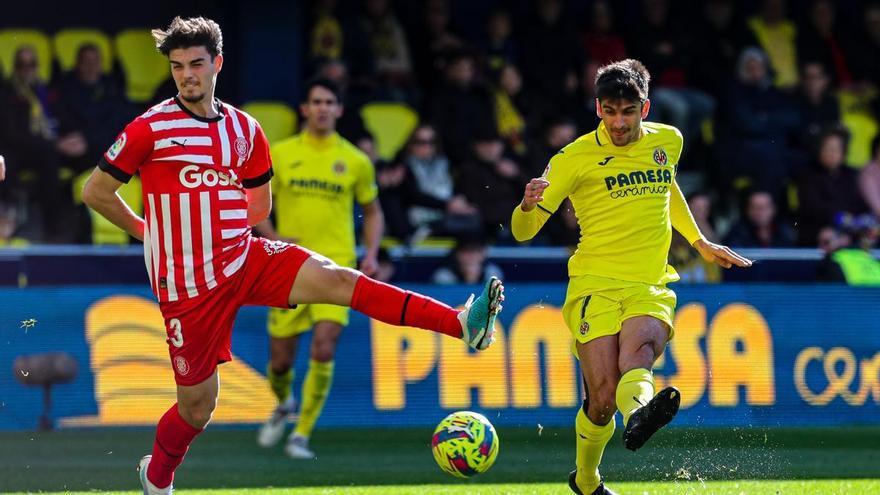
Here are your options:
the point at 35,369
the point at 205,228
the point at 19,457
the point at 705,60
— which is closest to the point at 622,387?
the point at 205,228

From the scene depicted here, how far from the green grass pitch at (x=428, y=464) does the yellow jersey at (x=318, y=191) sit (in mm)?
1552

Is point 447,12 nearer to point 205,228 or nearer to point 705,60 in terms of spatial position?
point 705,60

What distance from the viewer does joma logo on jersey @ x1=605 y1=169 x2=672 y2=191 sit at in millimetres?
7945

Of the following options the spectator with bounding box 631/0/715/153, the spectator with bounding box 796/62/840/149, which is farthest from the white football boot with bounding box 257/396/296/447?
the spectator with bounding box 796/62/840/149

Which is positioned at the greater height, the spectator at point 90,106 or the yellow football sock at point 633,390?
the spectator at point 90,106

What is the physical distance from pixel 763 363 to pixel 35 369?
590 centimetres

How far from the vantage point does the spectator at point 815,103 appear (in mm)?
16688

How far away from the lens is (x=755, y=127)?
16.3 m

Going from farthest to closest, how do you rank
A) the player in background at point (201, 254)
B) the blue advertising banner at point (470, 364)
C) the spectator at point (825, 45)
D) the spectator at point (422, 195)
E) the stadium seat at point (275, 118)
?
the spectator at point (825, 45), the stadium seat at point (275, 118), the spectator at point (422, 195), the blue advertising banner at point (470, 364), the player in background at point (201, 254)

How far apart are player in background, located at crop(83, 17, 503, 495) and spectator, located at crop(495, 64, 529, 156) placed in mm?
8377

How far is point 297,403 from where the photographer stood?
41.6 ft

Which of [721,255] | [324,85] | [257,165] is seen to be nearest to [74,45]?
[324,85]

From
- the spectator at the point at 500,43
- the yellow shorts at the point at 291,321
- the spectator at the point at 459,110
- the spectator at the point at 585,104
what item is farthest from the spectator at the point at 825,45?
the yellow shorts at the point at 291,321

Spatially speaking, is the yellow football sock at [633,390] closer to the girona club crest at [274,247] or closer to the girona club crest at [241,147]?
the girona club crest at [274,247]
